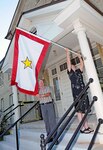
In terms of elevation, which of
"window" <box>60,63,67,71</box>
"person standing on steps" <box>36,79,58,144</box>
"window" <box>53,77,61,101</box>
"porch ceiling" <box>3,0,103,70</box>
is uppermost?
"porch ceiling" <box>3,0,103,70</box>

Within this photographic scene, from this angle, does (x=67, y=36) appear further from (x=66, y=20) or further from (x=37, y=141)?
(x=37, y=141)

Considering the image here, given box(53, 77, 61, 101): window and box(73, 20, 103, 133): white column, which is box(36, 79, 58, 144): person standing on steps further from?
box(53, 77, 61, 101): window

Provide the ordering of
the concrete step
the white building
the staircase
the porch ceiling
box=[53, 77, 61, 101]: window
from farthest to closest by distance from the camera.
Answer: box=[53, 77, 61, 101]: window, the porch ceiling, the white building, the concrete step, the staircase

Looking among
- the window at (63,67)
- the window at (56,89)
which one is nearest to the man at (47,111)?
the window at (63,67)

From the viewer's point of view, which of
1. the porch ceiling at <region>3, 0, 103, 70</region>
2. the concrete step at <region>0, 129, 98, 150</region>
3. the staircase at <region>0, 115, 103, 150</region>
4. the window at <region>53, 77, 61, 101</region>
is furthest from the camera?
the window at <region>53, 77, 61, 101</region>

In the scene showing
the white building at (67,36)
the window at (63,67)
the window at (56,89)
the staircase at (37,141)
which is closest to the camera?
the staircase at (37,141)

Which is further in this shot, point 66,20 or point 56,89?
point 56,89

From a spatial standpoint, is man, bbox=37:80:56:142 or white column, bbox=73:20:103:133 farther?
man, bbox=37:80:56:142

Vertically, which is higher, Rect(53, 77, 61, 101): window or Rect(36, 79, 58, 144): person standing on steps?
Rect(53, 77, 61, 101): window

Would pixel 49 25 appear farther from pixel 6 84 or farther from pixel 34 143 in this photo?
pixel 6 84

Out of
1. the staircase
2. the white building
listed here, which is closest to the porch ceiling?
the white building

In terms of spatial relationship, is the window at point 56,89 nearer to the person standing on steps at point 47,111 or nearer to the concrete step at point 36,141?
the concrete step at point 36,141

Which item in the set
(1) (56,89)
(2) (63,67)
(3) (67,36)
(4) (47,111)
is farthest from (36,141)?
(2) (63,67)

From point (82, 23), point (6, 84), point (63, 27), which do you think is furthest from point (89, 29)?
point (6, 84)
